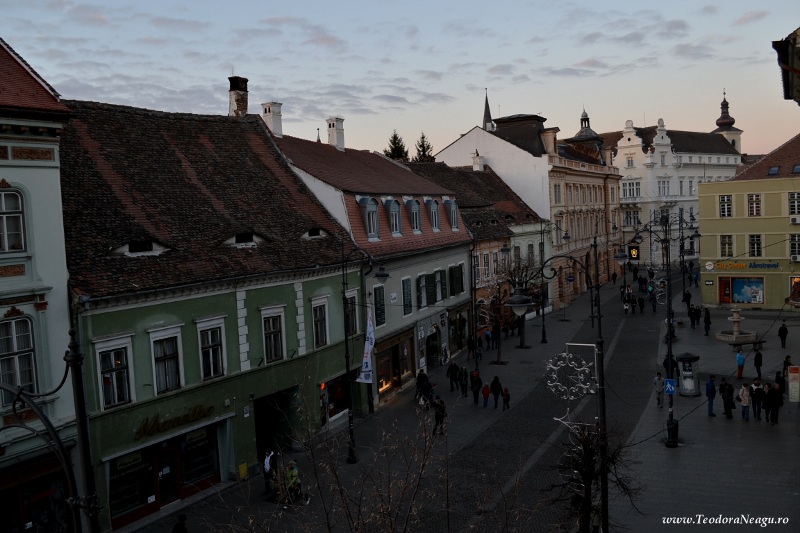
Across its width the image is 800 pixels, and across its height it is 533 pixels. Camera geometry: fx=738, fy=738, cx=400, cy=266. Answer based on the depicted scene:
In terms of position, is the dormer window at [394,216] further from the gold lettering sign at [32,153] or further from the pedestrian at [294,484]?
the gold lettering sign at [32,153]

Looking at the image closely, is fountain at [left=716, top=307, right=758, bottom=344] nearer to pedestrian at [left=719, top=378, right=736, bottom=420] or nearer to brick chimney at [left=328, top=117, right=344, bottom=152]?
pedestrian at [left=719, top=378, right=736, bottom=420]

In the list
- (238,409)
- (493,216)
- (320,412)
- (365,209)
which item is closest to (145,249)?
(238,409)

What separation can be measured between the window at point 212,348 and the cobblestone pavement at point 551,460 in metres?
3.44

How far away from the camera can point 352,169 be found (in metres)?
35.6

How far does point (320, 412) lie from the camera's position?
26.3 meters

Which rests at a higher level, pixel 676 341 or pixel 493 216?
pixel 493 216

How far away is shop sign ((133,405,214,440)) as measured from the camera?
19438 mm

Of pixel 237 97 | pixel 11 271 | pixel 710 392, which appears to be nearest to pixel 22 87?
pixel 11 271

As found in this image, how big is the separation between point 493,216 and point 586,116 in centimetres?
3677

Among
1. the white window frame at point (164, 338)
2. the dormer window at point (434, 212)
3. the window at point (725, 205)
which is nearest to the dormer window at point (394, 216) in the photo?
the dormer window at point (434, 212)

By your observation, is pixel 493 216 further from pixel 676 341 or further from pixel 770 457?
pixel 770 457

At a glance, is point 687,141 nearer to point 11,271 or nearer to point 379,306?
point 379,306

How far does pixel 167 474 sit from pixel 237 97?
58.8 feet

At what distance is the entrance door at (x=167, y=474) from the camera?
20.4 meters
